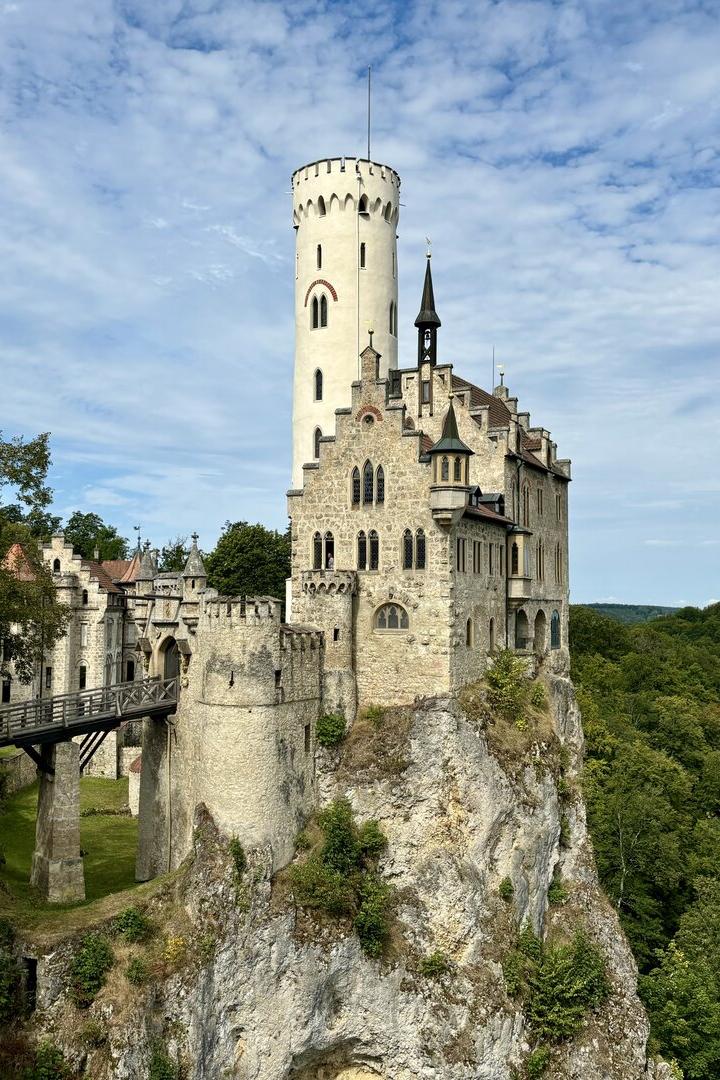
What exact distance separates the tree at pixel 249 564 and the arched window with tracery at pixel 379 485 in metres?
27.4

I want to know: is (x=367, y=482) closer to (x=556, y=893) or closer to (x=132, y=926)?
(x=132, y=926)

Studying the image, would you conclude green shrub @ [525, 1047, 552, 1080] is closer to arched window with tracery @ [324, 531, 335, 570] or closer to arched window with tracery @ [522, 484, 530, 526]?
arched window with tracery @ [324, 531, 335, 570]

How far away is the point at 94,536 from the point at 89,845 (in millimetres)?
56406

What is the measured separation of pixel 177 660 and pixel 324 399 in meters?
15.7

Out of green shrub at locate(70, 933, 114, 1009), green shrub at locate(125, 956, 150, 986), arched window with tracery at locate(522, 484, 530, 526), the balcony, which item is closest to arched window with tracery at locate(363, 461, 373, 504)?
the balcony

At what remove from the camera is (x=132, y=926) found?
30656 mm

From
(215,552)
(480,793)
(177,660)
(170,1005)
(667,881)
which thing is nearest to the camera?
(170,1005)

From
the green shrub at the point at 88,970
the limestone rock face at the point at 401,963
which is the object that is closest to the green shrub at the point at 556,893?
the limestone rock face at the point at 401,963

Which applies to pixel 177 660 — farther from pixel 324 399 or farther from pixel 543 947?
pixel 543 947

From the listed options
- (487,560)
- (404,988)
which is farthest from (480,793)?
(487,560)

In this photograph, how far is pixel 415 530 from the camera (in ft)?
124

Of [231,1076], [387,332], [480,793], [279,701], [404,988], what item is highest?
[387,332]

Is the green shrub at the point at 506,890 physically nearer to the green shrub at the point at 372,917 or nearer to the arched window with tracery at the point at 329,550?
the green shrub at the point at 372,917

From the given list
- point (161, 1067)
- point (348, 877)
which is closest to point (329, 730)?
point (348, 877)
